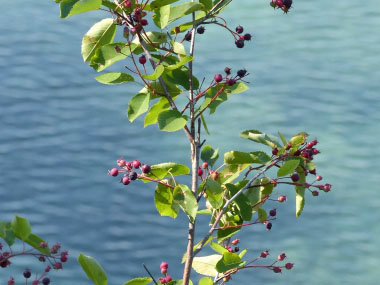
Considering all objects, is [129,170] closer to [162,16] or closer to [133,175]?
[133,175]

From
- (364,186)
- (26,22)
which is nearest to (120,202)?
(364,186)

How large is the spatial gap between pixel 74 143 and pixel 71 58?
797 mm

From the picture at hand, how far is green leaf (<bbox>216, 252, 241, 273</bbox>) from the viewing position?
1442mm

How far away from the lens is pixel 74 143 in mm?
3947

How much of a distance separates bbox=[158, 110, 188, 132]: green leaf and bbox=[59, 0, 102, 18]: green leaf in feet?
0.74

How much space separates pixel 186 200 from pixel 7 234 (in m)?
0.32

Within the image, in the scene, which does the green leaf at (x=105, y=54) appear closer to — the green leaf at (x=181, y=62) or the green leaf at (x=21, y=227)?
the green leaf at (x=181, y=62)

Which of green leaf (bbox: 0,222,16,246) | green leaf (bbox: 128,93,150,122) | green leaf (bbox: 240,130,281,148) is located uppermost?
green leaf (bbox: 128,93,150,122)

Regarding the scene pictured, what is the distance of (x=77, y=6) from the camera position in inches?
52.4

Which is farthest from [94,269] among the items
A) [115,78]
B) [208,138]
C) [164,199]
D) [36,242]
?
[208,138]

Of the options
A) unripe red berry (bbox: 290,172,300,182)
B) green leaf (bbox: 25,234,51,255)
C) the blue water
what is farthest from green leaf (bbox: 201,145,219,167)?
the blue water

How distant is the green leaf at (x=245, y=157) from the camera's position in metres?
1.43

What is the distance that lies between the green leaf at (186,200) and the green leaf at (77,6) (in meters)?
0.33

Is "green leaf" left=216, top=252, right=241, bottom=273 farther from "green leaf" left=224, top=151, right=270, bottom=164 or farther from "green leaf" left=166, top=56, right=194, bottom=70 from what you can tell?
"green leaf" left=166, top=56, right=194, bottom=70
